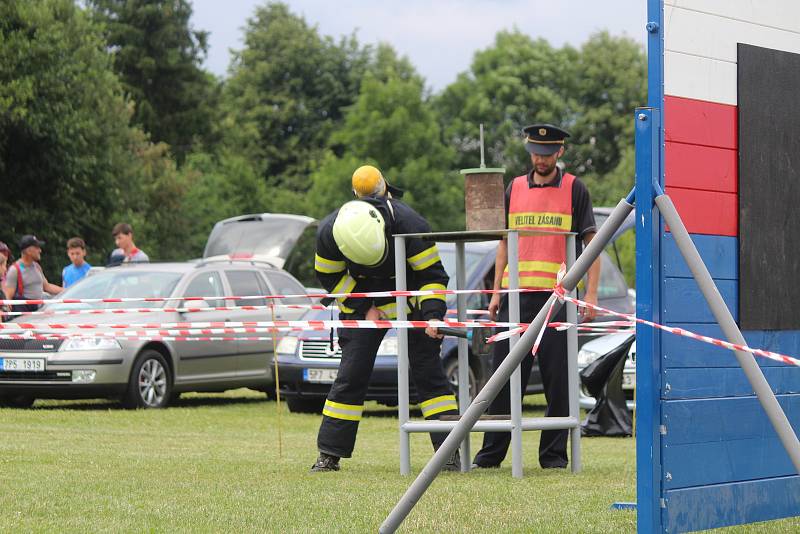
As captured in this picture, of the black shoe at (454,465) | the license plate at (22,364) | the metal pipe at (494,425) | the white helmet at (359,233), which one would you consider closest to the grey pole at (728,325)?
the metal pipe at (494,425)

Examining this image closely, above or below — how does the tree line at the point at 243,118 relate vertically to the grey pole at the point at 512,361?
above

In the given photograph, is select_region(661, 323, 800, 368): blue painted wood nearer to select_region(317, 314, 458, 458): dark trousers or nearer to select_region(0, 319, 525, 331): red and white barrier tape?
select_region(0, 319, 525, 331): red and white barrier tape

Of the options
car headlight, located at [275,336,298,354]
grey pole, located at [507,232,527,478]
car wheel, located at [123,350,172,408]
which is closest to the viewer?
grey pole, located at [507,232,527,478]

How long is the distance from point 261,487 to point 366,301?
5.30 ft

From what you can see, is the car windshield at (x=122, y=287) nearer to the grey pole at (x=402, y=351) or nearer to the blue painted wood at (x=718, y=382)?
the grey pole at (x=402, y=351)

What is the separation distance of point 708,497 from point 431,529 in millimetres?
1240

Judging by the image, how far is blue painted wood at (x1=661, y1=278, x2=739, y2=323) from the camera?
5.64 metres

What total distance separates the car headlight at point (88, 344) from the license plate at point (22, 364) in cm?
28

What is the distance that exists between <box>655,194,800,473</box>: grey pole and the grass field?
1.24m

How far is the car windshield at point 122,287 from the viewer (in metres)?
16.5

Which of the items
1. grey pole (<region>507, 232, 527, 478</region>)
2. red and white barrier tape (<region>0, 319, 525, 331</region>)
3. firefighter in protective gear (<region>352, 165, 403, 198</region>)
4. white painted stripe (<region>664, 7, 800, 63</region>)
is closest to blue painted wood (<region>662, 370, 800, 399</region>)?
white painted stripe (<region>664, 7, 800, 63</region>)

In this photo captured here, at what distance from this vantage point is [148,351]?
16.2 metres

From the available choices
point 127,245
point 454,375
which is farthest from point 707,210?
point 127,245

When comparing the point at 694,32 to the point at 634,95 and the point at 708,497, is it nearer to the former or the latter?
the point at 708,497
